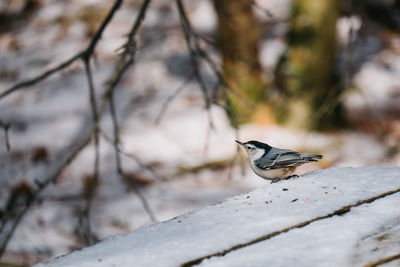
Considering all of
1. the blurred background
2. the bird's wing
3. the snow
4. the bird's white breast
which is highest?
the snow

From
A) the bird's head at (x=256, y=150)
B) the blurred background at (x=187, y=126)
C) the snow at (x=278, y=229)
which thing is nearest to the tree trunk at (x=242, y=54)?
the blurred background at (x=187, y=126)

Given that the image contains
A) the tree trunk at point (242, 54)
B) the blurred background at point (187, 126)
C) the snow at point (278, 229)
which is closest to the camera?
the snow at point (278, 229)

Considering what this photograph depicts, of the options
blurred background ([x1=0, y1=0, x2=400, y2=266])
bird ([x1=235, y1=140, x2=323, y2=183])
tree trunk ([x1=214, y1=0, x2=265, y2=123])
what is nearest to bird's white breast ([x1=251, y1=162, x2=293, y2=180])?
bird ([x1=235, y1=140, x2=323, y2=183])

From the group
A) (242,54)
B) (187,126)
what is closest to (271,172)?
(242,54)

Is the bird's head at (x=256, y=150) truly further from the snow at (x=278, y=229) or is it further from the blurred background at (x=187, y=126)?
the blurred background at (x=187, y=126)

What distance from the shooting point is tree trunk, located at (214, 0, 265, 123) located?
4.96 m

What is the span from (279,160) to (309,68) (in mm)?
3298

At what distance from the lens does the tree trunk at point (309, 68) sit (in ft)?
16.3

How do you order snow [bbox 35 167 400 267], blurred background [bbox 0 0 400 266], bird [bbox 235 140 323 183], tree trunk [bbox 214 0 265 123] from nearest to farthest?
snow [bbox 35 167 400 267] < bird [bbox 235 140 323 183] < blurred background [bbox 0 0 400 266] < tree trunk [bbox 214 0 265 123]

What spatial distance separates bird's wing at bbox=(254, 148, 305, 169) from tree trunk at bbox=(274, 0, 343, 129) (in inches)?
118

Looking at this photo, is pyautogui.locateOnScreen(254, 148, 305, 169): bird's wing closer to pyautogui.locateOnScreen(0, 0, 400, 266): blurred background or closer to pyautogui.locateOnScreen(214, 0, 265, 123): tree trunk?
pyautogui.locateOnScreen(0, 0, 400, 266): blurred background

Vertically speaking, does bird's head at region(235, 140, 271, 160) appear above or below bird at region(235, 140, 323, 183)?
above

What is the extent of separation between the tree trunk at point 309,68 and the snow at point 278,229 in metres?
3.42

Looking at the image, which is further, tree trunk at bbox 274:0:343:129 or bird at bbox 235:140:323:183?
tree trunk at bbox 274:0:343:129
